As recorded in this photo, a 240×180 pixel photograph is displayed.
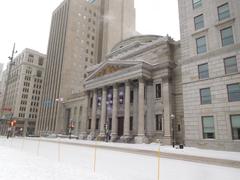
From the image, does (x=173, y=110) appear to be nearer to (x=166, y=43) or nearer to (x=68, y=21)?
(x=166, y=43)

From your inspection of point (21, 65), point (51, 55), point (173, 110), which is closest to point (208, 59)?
point (173, 110)

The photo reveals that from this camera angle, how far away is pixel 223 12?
83.6 feet

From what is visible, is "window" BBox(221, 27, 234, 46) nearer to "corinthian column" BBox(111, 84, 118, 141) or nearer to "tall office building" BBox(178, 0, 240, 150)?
"tall office building" BBox(178, 0, 240, 150)

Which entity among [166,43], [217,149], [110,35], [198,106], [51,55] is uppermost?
[110,35]

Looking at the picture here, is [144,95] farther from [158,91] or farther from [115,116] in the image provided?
[115,116]

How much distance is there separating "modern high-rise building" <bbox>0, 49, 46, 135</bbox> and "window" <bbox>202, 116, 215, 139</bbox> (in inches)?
3490

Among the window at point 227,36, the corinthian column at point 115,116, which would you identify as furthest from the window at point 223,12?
the corinthian column at point 115,116

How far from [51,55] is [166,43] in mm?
60000

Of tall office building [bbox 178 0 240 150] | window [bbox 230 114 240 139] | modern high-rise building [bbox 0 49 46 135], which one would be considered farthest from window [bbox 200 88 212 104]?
modern high-rise building [bbox 0 49 46 135]

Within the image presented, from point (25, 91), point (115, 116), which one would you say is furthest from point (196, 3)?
point (25, 91)

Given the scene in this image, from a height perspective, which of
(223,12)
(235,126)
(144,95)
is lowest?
(235,126)

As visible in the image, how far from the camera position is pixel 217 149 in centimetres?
2245

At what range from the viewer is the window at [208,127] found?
78.0 feet

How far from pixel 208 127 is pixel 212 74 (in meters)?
7.13
